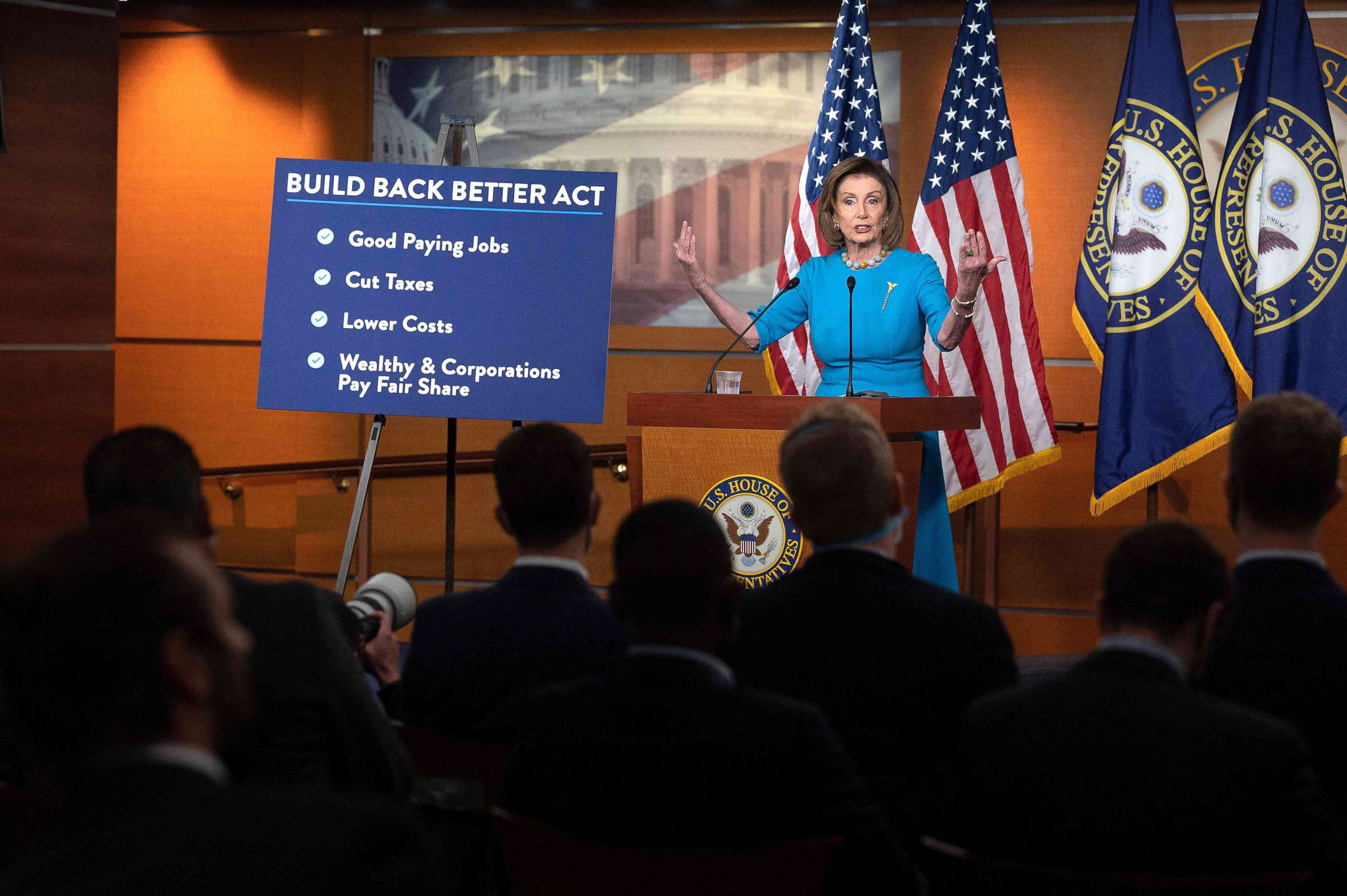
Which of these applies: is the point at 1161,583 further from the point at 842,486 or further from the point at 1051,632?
the point at 1051,632

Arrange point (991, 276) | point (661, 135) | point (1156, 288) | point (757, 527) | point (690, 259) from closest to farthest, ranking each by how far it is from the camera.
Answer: point (757, 527) < point (690, 259) < point (1156, 288) < point (991, 276) < point (661, 135)

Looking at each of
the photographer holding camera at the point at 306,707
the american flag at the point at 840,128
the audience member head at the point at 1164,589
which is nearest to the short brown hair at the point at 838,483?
the audience member head at the point at 1164,589

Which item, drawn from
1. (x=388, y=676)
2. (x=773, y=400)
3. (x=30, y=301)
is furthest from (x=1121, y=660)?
(x=30, y=301)

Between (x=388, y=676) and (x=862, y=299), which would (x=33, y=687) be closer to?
(x=388, y=676)

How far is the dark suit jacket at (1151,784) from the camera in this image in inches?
54.6

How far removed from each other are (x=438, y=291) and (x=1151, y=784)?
2865mm

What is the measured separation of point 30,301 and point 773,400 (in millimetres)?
2803

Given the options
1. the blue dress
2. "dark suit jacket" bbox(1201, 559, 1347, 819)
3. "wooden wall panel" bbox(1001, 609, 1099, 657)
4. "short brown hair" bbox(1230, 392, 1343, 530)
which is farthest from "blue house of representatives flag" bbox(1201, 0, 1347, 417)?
"dark suit jacket" bbox(1201, 559, 1347, 819)

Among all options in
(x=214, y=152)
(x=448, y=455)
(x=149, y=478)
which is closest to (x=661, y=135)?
(x=214, y=152)

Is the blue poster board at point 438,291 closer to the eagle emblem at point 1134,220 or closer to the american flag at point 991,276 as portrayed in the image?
the american flag at point 991,276

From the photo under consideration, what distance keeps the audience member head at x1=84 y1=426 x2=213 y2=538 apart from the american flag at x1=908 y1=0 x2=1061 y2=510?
10.8 ft

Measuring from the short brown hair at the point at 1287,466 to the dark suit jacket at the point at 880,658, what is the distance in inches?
17.5

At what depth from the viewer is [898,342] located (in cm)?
390

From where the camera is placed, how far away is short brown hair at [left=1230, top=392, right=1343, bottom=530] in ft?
6.25
